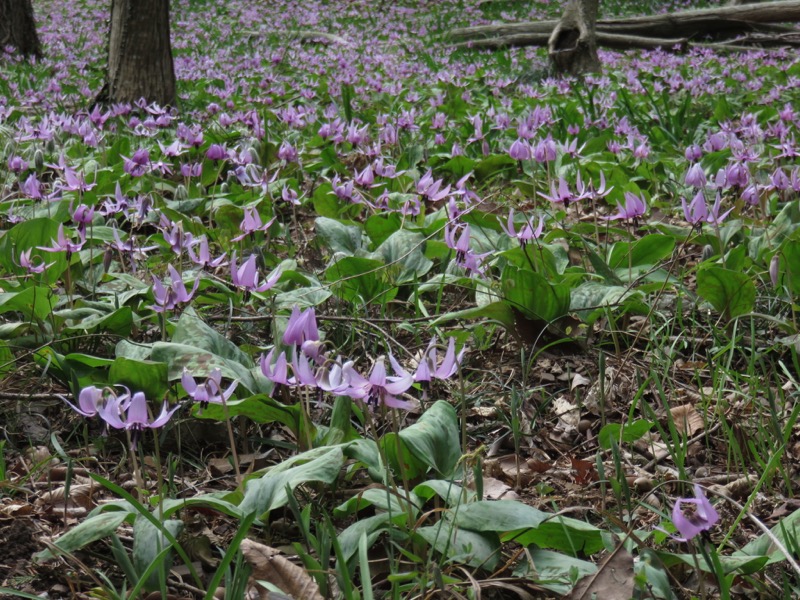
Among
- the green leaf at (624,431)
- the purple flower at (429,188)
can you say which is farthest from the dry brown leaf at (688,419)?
the purple flower at (429,188)

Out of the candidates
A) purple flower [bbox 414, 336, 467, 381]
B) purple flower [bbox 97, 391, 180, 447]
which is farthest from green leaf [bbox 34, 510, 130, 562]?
purple flower [bbox 414, 336, 467, 381]

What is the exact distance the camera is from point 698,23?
10867mm

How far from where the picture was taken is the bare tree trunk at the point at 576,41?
8.02 metres

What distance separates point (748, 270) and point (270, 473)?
1.63 m

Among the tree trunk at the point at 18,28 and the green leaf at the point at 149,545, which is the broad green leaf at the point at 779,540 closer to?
the green leaf at the point at 149,545

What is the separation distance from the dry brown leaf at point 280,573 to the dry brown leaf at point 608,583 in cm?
39

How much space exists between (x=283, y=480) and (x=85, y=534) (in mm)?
314

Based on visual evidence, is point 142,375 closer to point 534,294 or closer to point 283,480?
point 283,480

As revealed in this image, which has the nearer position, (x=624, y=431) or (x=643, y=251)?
(x=624, y=431)

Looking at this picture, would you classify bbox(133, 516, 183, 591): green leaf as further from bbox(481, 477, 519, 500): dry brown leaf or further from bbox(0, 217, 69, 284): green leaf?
bbox(0, 217, 69, 284): green leaf

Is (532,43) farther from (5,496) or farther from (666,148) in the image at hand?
(5,496)

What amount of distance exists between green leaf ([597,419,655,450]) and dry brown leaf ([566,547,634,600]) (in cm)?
42

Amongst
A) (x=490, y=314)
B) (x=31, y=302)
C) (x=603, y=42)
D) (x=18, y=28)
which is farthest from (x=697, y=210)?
(x=18, y=28)

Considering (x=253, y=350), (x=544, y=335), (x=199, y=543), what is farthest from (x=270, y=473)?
(x=544, y=335)
